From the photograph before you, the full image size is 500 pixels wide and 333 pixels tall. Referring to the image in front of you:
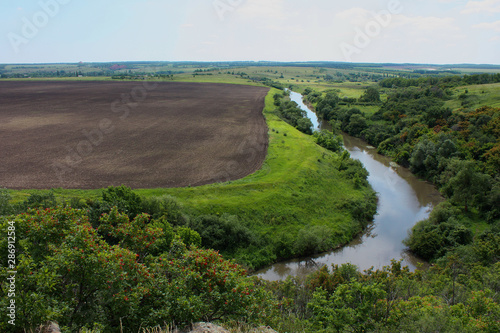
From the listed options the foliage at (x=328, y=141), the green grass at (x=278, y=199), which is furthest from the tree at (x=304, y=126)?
the green grass at (x=278, y=199)

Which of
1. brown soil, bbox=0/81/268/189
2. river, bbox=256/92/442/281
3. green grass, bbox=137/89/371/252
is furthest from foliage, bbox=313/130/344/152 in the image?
green grass, bbox=137/89/371/252

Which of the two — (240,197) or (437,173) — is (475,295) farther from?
(437,173)

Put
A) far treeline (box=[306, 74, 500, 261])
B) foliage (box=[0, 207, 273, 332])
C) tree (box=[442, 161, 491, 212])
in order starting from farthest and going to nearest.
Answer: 1. tree (box=[442, 161, 491, 212])
2. far treeline (box=[306, 74, 500, 261])
3. foliage (box=[0, 207, 273, 332])

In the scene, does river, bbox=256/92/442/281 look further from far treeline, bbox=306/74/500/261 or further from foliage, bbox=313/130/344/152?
foliage, bbox=313/130/344/152

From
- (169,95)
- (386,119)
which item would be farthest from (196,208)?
(169,95)

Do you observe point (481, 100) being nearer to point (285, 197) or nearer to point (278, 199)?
point (285, 197)
